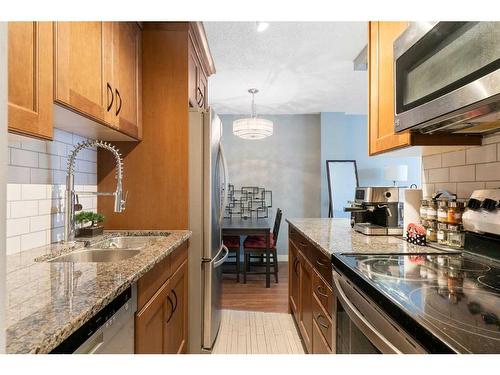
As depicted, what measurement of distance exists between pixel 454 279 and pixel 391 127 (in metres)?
0.82

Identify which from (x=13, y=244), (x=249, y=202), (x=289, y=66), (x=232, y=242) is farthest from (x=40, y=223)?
(x=249, y=202)

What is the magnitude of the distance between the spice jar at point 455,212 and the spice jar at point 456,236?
0.08 ft

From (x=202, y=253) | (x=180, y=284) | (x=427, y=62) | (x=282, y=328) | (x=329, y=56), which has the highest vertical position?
(x=329, y=56)

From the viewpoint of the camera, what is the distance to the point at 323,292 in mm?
1566

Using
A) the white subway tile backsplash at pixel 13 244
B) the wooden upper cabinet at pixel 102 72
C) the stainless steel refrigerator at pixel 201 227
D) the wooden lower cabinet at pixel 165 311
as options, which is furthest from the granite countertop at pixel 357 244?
the white subway tile backsplash at pixel 13 244

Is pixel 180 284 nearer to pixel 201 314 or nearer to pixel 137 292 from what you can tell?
pixel 201 314

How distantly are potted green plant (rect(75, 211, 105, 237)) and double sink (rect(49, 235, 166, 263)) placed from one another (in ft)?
0.42

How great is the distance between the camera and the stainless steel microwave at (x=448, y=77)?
822mm

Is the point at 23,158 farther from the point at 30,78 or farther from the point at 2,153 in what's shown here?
the point at 2,153

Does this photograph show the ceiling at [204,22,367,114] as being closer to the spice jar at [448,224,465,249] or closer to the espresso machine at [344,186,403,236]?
the espresso machine at [344,186,403,236]

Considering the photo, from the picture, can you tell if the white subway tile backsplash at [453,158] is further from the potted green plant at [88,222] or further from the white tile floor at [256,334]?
the potted green plant at [88,222]

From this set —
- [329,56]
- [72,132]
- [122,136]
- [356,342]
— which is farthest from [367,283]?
[329,56]

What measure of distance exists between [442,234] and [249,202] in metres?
3.81

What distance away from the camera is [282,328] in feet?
8.59
